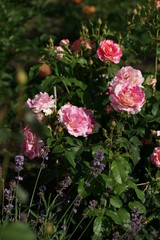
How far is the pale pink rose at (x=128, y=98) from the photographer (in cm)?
209

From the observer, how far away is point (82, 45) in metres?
2.48

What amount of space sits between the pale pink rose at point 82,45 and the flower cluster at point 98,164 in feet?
2.16

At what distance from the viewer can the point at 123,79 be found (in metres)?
2.22

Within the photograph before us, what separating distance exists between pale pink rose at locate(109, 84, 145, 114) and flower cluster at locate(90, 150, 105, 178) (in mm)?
224

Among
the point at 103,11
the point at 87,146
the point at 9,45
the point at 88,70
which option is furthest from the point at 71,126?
the point at 103,11

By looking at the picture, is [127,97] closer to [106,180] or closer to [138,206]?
[106,180]

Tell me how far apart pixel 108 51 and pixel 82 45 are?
0.21m

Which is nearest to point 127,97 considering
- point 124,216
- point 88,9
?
point 124,216

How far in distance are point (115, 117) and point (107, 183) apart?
1.11ft

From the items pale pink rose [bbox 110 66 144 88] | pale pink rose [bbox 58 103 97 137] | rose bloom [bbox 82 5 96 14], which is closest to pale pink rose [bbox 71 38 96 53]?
pale pink rose [bbox 110 66 144 88]

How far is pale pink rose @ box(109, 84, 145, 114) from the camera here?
2.09m

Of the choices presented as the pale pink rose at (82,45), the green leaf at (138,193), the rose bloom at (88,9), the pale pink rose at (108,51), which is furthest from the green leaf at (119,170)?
the rose bloom at (88,9)

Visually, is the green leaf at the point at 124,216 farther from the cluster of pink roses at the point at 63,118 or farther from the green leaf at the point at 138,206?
the cluster of pink roses at the point at 63,118

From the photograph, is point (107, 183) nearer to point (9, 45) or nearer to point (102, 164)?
point (102, 164)
